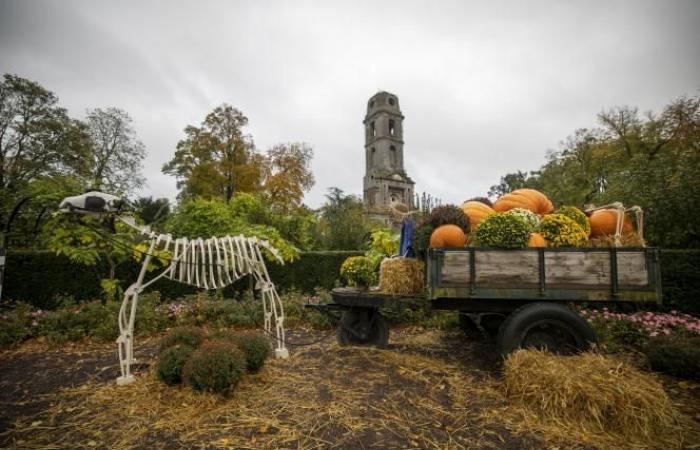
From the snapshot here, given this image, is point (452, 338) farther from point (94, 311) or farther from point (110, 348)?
point (94, 311)

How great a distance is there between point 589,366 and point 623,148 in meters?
21.5

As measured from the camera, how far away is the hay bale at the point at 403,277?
439 cm

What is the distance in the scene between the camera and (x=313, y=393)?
3576 mm

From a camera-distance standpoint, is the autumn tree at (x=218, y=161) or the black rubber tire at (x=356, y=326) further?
the autumn tree at (x=218, y=161)

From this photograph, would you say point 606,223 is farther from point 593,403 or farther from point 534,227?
point 593,403

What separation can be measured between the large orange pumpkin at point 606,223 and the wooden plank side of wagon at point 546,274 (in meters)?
0.99

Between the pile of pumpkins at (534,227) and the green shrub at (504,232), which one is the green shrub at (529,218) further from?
the green shrub at (504,232)

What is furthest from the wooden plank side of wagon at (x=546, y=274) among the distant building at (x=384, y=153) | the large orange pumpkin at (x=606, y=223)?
the distant building at (x=384, y=153)

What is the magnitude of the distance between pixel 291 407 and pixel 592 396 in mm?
2876

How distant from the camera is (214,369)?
10.9 ft

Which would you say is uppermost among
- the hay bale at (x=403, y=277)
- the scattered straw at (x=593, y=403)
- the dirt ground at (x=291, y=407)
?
the hay bale at (x=403, y=277)

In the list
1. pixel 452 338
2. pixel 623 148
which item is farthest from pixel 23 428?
pixel 623 148

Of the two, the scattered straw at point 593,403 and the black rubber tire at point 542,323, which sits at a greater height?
the black rubber tire at point 542,323

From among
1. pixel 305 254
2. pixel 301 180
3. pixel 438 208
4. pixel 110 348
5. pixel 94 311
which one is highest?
pixel 301 180
